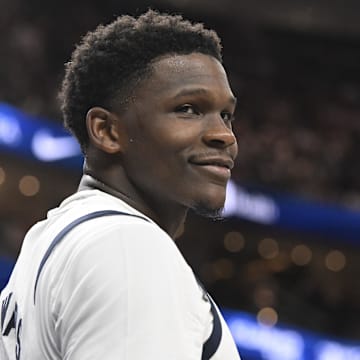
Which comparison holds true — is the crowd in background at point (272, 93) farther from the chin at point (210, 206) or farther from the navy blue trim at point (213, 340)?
the navy blue trim at point (213, 340)

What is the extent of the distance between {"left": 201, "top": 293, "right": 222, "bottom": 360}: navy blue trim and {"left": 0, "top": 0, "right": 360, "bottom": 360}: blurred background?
6.79m

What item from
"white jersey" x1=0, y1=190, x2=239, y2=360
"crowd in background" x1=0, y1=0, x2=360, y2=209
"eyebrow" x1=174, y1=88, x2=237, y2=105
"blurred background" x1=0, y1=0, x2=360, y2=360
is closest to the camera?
"white jersey" x1=0, y1=190, x2=239, y2=360

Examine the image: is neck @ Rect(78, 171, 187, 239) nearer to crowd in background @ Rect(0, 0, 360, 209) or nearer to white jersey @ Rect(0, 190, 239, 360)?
white jersey @ Rect(0, 190, 239, 360)

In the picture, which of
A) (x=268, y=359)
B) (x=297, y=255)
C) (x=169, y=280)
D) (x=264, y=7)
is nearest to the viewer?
(x=169, y=280)

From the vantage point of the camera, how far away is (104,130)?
1925 mm

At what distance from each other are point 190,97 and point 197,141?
81mm

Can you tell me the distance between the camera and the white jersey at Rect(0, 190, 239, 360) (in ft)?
5.13

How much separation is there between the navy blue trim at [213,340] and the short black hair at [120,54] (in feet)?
1.46

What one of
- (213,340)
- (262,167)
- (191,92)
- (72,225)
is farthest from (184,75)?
(262,167)

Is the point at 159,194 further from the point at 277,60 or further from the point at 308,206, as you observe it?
the point at 277,60

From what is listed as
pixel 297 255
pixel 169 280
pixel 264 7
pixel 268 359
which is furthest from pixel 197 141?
pixel 264 7

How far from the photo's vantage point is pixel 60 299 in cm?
164

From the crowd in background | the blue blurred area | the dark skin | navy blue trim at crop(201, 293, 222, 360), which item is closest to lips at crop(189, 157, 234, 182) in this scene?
the dark skin

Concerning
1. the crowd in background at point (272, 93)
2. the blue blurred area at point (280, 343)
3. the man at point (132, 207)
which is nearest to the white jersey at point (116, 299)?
the man at point (132, 207)
